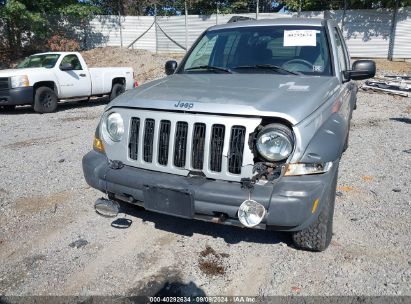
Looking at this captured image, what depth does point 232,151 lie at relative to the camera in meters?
2.82

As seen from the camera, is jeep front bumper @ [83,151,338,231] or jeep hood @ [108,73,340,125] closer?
jeep front bumper @ [83,151,338,231]

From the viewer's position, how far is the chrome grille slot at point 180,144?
117 inches

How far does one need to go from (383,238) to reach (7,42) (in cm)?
2189

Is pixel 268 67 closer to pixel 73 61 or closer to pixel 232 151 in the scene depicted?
pixel 232 151

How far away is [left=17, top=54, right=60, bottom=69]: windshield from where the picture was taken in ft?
35.4

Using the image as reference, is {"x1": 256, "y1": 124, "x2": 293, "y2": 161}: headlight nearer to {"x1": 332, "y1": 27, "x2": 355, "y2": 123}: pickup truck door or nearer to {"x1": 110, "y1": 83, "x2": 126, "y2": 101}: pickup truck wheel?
{"x1": 332, "y1": 27, "x2": 355, "y2": 123}: pickup truck door

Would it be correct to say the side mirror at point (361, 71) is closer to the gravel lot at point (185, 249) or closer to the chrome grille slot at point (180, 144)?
the gravel lot at point (185, 249)

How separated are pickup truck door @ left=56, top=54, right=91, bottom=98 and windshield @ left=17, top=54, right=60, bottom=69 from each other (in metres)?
0.24

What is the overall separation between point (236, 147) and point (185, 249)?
44.7 inches

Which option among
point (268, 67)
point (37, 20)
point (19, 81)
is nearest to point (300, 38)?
point (268, 67)

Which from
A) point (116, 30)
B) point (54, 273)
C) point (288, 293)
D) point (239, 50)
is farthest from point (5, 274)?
point (116, 30)

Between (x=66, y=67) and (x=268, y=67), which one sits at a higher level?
(x=268, y=67)

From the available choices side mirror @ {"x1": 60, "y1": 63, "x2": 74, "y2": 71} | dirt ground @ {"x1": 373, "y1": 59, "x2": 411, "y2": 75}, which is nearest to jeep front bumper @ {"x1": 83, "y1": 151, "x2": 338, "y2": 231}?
side mirror @ {"x1": 60, "y1": 63, "x2": 74, "y2": 71}

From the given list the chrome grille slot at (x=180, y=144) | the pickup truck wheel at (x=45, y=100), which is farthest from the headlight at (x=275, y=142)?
the pickup truck wheel at (x=45, y=100)
